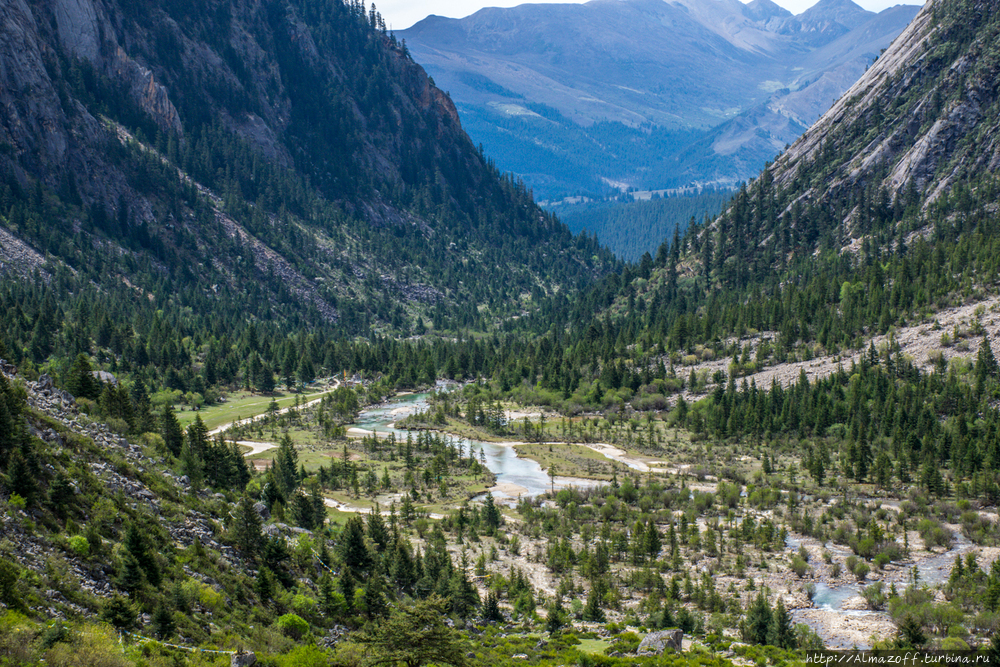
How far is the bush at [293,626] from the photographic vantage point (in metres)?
43.2

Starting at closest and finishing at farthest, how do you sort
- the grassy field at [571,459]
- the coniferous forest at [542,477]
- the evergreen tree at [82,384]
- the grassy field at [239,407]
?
the coniferous forest at [542,477] < the evergreen tree at [82,384] < the grassy field at [571,459] < the grassy field at [239,407]

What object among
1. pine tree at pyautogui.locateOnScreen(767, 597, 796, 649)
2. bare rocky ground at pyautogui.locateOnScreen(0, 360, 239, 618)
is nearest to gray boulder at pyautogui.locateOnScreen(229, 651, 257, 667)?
bare rocky ground at pyautogui.locateOnScreen(0, 360, 239, 618)

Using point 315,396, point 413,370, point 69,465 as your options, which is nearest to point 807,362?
point 413,370

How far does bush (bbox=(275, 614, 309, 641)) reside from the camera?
142ft

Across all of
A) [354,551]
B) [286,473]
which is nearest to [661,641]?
→ [354,551]

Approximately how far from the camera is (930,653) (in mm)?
47469

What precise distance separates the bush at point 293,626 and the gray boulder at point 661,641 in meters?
20.4

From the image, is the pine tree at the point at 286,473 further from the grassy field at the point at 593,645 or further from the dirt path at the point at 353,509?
the grassy field at the point at 593,645

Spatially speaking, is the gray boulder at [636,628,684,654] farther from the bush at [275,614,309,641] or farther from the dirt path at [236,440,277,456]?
the dirt path at [236,440,277,456]

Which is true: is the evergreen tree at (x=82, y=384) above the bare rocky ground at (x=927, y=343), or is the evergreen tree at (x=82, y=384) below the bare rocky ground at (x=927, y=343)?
below

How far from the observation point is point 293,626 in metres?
43.7

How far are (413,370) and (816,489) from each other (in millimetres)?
105962

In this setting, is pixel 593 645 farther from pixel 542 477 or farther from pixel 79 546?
pixel 542 477

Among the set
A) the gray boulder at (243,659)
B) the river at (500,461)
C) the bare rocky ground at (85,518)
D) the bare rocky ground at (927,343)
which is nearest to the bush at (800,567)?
the river at (500,461)
